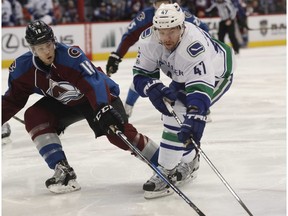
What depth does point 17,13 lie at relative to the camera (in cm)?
999

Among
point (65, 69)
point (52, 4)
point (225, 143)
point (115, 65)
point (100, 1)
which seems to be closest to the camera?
point (65, 69)

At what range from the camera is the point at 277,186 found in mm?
3379

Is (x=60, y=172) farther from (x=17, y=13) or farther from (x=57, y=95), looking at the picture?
(x=17, y=13)

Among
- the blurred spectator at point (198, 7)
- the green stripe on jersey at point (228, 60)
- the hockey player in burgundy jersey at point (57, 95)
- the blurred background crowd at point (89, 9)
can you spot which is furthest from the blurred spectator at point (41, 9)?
the green stripe on jersey at point (228, 60)

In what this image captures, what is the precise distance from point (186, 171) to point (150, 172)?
348mm

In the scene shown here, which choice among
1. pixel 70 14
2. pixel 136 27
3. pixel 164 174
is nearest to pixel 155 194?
pixel 164 174

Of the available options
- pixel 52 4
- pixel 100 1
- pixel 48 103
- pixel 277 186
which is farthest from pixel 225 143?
pixel 100 1

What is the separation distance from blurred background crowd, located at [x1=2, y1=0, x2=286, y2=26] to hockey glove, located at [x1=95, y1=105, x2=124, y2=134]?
6.09 meters

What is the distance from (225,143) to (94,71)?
152 cm

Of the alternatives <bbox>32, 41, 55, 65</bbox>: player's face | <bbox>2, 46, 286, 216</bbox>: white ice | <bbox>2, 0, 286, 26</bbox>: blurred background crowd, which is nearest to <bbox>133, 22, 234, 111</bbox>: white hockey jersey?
<bbox>32, 41, 55, 65</bbox>: player's face

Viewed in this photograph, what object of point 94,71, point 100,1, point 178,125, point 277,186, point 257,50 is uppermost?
point 94,71

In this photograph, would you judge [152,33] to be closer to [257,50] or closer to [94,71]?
[94,71]

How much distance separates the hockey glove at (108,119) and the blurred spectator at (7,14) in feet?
23.3

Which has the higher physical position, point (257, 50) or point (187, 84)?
point (187, 84)
